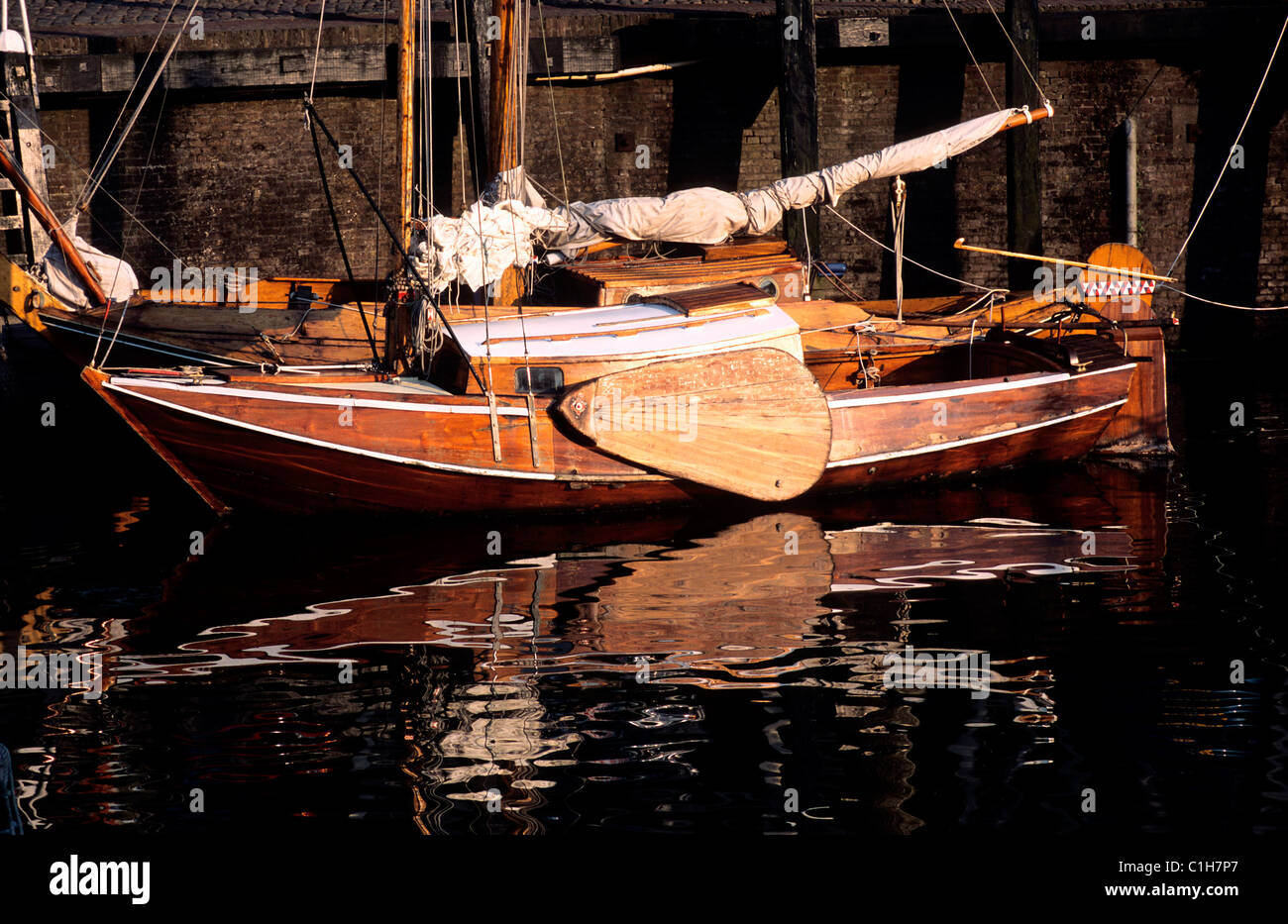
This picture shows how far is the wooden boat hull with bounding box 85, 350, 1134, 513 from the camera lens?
9.95 m

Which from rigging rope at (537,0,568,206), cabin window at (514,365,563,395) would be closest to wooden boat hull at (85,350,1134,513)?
cabin window at (514,365,563,395)

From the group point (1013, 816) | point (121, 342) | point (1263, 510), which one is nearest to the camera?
point (1013, 816)

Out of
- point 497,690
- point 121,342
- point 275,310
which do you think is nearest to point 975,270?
point 275,310

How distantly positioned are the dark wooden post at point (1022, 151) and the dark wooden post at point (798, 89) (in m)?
2.20

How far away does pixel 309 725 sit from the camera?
6.45m

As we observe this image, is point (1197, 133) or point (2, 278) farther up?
point (1197, 133)

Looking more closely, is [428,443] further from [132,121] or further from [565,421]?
[132,121]

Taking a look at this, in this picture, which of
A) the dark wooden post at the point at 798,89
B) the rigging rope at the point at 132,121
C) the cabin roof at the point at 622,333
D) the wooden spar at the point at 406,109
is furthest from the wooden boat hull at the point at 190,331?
the dark wooden post at the point at 798,89

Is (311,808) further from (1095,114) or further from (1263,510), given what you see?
(1095,114)

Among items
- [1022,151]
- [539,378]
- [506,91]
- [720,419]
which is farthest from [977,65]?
[539,378]

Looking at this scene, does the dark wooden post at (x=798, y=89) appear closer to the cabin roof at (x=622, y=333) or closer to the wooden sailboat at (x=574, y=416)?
the wooden sailboat at (x=574, y=416)

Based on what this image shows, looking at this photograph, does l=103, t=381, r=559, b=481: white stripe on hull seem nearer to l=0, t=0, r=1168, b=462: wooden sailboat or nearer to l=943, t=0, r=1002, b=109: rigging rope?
l=0, t=0, r=1168, b=462: wooden sailboat

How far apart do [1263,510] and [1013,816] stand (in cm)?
576

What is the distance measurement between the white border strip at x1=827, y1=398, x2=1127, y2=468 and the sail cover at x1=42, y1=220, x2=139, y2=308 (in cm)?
697
